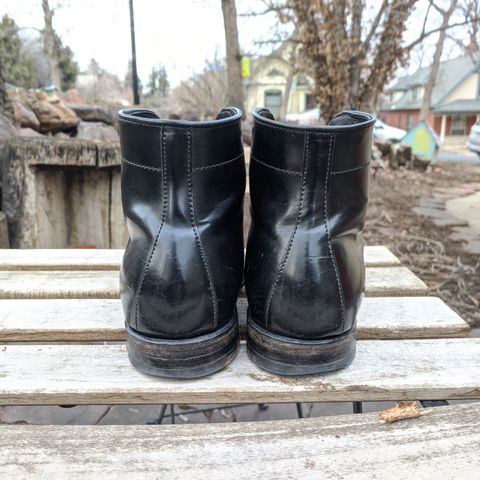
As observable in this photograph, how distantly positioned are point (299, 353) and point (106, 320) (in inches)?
18.0

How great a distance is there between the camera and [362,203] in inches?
31.0

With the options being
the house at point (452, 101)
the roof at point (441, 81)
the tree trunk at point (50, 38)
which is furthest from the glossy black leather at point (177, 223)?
the roof at point (441, 81)

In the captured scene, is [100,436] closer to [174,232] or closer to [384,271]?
[174,232]

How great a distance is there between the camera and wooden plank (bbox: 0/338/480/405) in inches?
29.1

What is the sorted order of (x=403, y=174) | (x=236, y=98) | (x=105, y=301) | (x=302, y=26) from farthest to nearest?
(x=403, y=174)
(x=236, y=98)
(x=302, y=26)
(x=105, y=301)

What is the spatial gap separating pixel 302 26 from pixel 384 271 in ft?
9.88

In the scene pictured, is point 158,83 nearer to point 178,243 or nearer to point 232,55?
point 232,55

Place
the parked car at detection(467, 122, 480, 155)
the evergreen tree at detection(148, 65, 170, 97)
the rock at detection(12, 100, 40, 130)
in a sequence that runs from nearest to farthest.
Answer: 1. the rock at detection(12, 100, 40, 130)
2. the parked car at detection(467, 122, 480, 155)
3. the evergreen tree at detection(148, 65, 170, 97)

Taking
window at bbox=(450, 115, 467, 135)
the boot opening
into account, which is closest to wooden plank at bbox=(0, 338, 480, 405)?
the boot opening

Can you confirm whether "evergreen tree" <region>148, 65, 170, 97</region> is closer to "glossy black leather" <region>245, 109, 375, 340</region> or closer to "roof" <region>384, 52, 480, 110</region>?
"roof" <region>384, 52, 480, 110</region>

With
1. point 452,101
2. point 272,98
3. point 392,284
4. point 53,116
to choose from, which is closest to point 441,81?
point 452,101

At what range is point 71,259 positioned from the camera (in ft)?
4.81

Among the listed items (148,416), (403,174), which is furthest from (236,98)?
(148,416)

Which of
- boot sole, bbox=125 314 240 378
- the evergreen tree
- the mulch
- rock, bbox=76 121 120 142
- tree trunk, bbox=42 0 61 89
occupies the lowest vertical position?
the mulch
